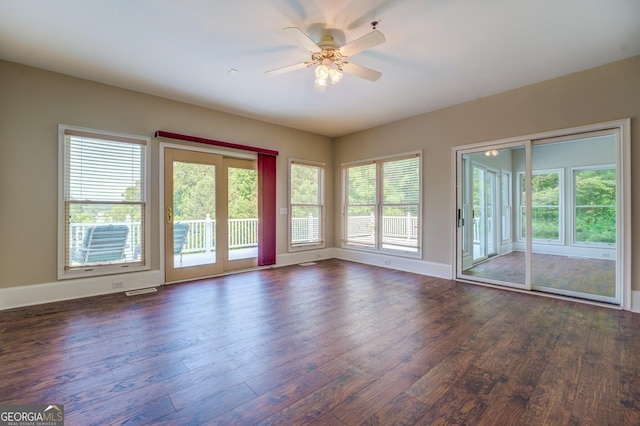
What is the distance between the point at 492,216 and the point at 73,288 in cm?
725

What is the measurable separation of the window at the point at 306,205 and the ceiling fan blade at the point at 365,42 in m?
3.53

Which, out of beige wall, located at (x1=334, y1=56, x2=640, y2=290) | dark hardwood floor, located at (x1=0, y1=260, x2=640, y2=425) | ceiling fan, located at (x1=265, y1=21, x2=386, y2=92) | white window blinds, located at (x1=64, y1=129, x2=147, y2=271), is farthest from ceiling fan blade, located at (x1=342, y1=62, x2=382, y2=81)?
white window blinds, located at (x1=64, y1=129, x2=147, y2=271)

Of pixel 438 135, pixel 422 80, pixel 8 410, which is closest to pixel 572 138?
pixel 438 135

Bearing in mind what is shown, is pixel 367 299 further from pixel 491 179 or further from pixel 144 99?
pixel 144 99

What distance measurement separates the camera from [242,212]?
5.39 metres

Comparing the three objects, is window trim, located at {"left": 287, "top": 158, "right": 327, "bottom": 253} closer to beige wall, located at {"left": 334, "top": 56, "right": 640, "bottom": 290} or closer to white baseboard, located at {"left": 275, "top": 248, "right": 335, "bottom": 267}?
white baseboard, located at {"left": 275, "top": 248, "right": 335, "bottom": 267}

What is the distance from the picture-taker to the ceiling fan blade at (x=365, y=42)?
2.35 meters

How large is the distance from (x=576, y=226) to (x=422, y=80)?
4.16 m

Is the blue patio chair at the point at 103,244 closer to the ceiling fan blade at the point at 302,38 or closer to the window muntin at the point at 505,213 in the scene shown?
the ceiling fan blade at the point at 302,38

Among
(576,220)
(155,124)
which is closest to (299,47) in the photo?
(155,124)

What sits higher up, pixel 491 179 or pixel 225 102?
pixel 225 102

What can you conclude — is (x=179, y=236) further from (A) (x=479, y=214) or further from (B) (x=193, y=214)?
(A) (x=479, y=214)

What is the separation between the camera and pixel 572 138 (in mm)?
3648

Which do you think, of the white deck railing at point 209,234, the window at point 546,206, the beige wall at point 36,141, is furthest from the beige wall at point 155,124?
the window at point 546,206
